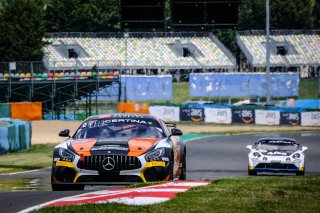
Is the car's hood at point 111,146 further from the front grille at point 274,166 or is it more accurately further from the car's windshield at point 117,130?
the front grille at point 274,166

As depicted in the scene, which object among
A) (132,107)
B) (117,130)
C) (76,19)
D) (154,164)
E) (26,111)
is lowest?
(132,107)

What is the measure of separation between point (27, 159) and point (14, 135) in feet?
11.0

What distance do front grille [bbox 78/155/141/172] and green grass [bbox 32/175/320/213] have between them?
2754 millimetres

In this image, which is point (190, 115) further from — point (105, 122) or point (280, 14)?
point (280, 14)

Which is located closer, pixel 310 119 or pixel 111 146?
pixel 111 146

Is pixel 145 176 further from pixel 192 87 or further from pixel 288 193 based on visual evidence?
pixel 192 87

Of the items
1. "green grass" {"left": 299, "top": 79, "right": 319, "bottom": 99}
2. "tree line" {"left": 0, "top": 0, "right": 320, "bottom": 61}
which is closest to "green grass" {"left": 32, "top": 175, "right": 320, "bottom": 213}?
"green grass" {"left": 299, "top": 79, "right": 319, "bottom": 99}

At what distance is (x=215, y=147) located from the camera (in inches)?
1672

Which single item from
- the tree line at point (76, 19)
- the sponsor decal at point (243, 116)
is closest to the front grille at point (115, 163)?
the sponsor decal at point (243, 116)

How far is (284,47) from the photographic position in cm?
10306

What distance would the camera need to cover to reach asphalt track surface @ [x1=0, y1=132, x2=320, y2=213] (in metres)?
13.2

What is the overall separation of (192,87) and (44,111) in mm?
12516

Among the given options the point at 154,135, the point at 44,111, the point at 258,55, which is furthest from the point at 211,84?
the point at 154,135

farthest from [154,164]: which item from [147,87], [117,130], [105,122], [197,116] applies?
[147,87]
